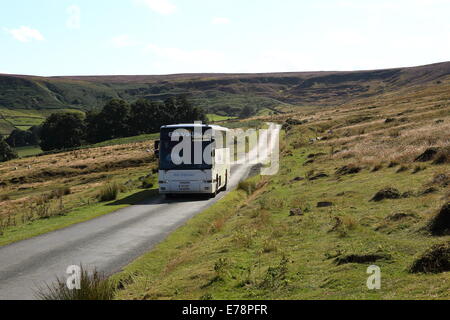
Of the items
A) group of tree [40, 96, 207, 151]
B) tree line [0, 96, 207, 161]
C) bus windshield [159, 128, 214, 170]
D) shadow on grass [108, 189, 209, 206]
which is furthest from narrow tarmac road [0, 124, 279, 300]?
tree line [0, 96, 207, 161]

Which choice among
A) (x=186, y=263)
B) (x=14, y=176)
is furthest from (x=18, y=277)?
(x=14, y=176)

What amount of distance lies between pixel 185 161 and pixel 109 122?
337ft

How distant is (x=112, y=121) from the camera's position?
12494 cm

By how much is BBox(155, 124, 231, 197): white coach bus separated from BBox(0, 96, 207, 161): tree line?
99.7 m

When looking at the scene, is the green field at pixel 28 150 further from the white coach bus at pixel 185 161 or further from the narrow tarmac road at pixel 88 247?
the narrow tarmac road at pixel 88 247

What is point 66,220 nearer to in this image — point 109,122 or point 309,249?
point 309,249

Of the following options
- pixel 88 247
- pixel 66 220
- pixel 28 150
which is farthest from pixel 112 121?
pixel 88 247

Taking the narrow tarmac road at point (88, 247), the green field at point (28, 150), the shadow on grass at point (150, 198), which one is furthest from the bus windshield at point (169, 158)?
the green field at point (28, 150)

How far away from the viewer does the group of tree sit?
120 m

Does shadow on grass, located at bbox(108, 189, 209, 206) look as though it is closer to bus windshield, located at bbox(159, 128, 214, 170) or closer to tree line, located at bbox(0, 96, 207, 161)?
bus windshield, located at bbox(159, 128, 214, 170)

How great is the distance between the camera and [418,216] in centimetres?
1341

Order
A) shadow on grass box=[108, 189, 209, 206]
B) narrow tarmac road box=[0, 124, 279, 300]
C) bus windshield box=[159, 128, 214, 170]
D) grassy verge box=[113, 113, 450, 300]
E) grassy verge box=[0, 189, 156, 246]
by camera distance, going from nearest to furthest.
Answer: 1. grassy verge box=[113, 113, 450, 300]
2. narrow tarmac road box=[0, 124, 279, 300]
3. grassy verge box=[0, 189, 156, 246]
4. shadow on grass box=[108, 189, 209, 206]
5. bus windshield box=[159, 128, 214, 170]
